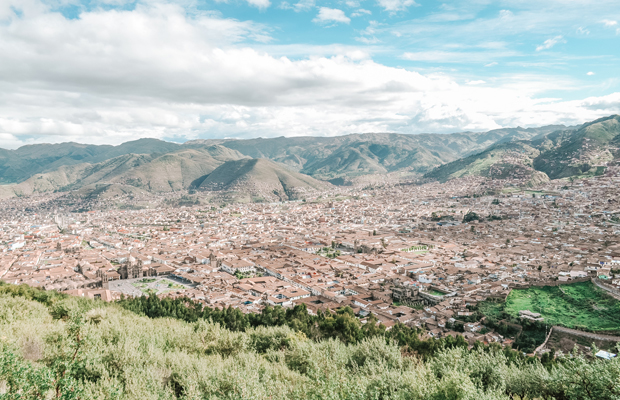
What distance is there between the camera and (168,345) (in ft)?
45.4

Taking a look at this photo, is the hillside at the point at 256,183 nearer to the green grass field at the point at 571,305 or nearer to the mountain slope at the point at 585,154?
the mountain slope at the point at 585,154

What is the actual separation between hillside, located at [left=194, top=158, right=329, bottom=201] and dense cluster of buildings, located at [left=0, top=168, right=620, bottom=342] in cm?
4109

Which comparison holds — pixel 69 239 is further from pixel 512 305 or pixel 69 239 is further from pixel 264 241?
pixel 512 305

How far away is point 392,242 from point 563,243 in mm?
21800

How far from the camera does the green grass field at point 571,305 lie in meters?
23.8

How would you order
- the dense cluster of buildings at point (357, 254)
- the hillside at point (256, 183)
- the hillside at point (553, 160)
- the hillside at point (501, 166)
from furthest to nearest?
the hillside at point (256, 183) → the hillside at point (501, 166) → the hillside at point (553, 160) → the dense cluster of buildings at point (357, 254)

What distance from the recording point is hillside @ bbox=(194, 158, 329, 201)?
5246 inches

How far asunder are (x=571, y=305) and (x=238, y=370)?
27771mm

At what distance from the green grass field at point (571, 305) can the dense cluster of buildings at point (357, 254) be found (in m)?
1.52

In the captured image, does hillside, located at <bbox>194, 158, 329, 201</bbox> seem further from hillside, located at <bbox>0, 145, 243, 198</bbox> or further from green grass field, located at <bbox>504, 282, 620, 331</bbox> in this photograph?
green grass field, located at <bbox>504, 282, 620, 331</bbox>

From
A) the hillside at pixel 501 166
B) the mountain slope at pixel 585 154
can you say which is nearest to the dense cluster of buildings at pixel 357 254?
the mountain slope at pixel 585 154

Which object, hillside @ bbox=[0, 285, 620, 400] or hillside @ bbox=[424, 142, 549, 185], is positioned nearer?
hillside @ bbox=[0, 285, 620, 400]

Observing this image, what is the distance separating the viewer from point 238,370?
10.4 m

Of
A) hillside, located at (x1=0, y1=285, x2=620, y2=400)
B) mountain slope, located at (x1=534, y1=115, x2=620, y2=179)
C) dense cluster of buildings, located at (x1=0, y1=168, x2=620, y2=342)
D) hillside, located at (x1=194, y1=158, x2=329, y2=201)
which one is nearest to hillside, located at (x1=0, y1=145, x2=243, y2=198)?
hillside, located at (x1=194, y1=158, x2=329, y2=201)
